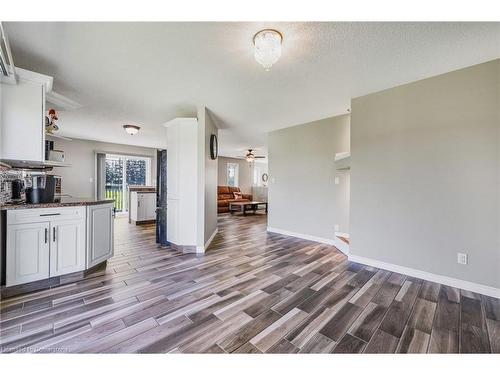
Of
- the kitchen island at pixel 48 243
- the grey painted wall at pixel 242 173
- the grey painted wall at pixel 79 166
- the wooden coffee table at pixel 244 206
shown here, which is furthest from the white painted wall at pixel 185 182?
the grey painted wall at pixel 242 173

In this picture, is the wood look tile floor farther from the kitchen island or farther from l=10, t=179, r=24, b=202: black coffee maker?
l=10, t=179, r=24, b=202: black coffee maker

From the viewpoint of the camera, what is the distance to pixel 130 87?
283 centimetres

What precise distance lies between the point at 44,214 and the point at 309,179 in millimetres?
3951

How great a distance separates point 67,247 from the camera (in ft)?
7.41

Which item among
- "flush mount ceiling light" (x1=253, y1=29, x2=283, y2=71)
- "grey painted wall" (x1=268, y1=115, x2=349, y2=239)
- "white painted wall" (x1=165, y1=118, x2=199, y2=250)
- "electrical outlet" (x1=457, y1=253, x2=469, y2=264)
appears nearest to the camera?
"flush mount ceiling light" (x1=253, y1=29, x2=283, y2=71)

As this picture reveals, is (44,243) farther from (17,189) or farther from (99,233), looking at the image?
(17,189)

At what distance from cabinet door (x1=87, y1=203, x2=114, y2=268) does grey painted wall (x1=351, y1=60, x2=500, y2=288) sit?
131 inches

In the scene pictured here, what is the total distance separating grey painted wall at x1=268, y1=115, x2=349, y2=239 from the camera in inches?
156

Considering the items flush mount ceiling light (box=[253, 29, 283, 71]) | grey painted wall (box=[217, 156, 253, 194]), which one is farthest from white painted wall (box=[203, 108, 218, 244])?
grey painted wall (box=[217, 156, 253, 194])

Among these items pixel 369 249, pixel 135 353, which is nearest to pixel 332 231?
pixel 369 249

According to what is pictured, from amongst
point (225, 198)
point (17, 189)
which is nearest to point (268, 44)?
point (17, 189)

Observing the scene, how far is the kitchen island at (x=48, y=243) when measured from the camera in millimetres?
1965

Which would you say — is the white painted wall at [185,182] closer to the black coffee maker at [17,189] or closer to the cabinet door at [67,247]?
the cabinet door at [67,247]
